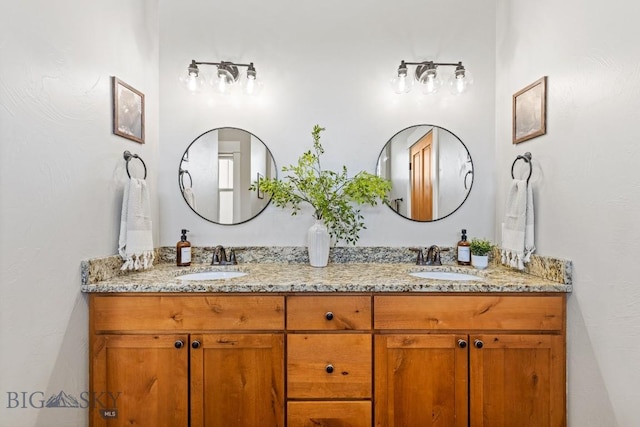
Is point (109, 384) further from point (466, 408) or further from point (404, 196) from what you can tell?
point (404, 196)

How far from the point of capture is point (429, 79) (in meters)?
1.98

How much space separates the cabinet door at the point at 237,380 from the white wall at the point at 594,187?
1262 mm

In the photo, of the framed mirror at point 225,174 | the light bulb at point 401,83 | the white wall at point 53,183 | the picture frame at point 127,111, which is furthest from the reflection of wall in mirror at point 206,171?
the light bulb at point 401,83

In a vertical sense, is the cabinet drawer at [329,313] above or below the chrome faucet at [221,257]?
below

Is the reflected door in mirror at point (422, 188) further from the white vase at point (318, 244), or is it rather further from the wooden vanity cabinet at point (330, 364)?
the wooden vanity cabinet at point (330, 364)

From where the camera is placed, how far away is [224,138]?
2039mm

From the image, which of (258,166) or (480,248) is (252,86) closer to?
(258,166)

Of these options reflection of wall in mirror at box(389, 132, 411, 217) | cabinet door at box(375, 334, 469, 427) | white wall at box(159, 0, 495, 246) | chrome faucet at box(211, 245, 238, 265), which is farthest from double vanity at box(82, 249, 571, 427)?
reflection of wall in mirror at box(389, 132, 411, 217)

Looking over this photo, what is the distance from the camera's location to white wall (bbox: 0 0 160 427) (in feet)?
3.61

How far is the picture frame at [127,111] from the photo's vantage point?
1614 mm

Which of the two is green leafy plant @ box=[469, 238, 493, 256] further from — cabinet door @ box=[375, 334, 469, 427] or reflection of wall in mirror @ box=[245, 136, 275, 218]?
reflection of wall in mirror @ box=[245, 136, 275, 218]

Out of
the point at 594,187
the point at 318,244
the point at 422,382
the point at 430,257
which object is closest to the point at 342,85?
the point at 318,244

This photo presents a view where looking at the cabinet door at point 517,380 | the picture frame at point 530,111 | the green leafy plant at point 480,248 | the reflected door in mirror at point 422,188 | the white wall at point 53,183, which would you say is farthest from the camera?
the reflected door in mirror at point 422,188

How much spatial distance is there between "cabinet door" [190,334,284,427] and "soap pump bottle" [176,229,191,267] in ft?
1.92
